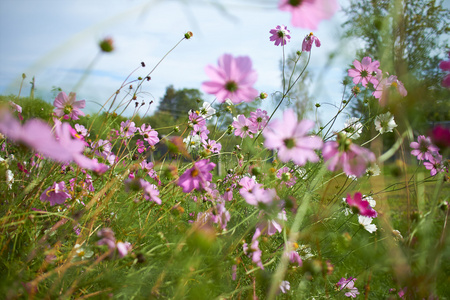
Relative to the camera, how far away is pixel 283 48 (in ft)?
3.27

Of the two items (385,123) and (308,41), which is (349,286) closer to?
(385,123)

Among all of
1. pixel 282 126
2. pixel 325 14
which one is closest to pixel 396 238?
pixel 282 126

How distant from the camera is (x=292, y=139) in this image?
501 millimetres

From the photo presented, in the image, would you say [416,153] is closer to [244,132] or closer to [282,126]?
[244,132]

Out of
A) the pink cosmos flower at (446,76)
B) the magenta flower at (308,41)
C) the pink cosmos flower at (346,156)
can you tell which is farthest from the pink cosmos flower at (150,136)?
the pink cosmos flower at (446,76)

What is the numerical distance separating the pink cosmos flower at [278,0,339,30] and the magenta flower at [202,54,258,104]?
86 mm

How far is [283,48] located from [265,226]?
0.61 meters

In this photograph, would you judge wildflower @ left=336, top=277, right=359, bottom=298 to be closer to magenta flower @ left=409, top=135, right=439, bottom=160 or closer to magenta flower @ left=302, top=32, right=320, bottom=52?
magenta flower @ left=409, top=135, right=439, bottom=160

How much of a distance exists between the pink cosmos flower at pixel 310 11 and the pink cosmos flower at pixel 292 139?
152 mm

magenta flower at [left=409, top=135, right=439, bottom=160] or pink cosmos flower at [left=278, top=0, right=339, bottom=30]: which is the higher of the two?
magenta flower at [left=409, top=135, right=439, bottom=160]

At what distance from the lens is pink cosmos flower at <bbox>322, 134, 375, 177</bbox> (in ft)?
1.68

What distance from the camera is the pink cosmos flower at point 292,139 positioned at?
48 centimetres

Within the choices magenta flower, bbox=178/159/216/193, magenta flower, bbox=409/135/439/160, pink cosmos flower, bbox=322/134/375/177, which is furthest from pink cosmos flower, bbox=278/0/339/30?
magenta flower, bbox=409/135/439/160

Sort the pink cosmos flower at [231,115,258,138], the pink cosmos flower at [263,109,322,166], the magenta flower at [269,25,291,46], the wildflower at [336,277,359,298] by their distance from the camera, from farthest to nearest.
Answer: the pink cosmos flower at [231,115,258,138], the magenta flower at [269,25,291,46], the wildflower at [336,277,359,298], the pink cosmos flower at [263,109,322,166]
